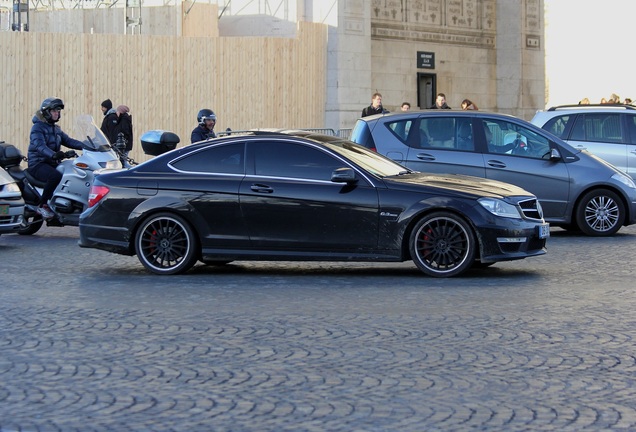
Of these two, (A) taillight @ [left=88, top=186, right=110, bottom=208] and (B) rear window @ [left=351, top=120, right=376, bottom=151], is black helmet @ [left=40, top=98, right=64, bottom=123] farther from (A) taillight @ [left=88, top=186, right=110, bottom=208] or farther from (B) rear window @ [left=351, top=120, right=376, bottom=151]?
(A) taillight @ [left=88, top=186, right=110, bottom=208]

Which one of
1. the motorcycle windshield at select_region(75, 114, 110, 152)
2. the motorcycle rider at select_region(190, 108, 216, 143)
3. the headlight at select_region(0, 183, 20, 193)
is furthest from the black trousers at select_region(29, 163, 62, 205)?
the motorcycle rider at select_region(190, 108, 216, 143)

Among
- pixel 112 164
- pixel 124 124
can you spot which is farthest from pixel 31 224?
pixel 124 124

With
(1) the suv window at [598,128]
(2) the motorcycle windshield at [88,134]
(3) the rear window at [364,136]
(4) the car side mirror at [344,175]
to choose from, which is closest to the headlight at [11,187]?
(2) the motorcycle windshield at [88,134]

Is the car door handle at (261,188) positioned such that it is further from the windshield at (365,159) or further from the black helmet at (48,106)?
the black helmet at (48,106)

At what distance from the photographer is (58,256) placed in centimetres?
1459

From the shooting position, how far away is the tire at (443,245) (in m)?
11.6

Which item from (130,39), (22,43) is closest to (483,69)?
(130,39)

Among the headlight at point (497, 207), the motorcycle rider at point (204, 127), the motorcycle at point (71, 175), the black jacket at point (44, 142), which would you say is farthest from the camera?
the motorcycle rider at point (204, 127)

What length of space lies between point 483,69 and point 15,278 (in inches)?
1041

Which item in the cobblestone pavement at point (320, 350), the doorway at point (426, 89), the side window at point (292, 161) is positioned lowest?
the cobblestone pavement at point (320, 350)

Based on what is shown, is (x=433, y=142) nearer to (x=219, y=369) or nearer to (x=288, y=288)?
(x=288, y=288)

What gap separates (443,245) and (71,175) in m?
6.67

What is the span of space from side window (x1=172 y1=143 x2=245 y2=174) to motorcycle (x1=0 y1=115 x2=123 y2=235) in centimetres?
412

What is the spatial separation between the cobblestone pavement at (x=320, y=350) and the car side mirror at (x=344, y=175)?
3.23ft
